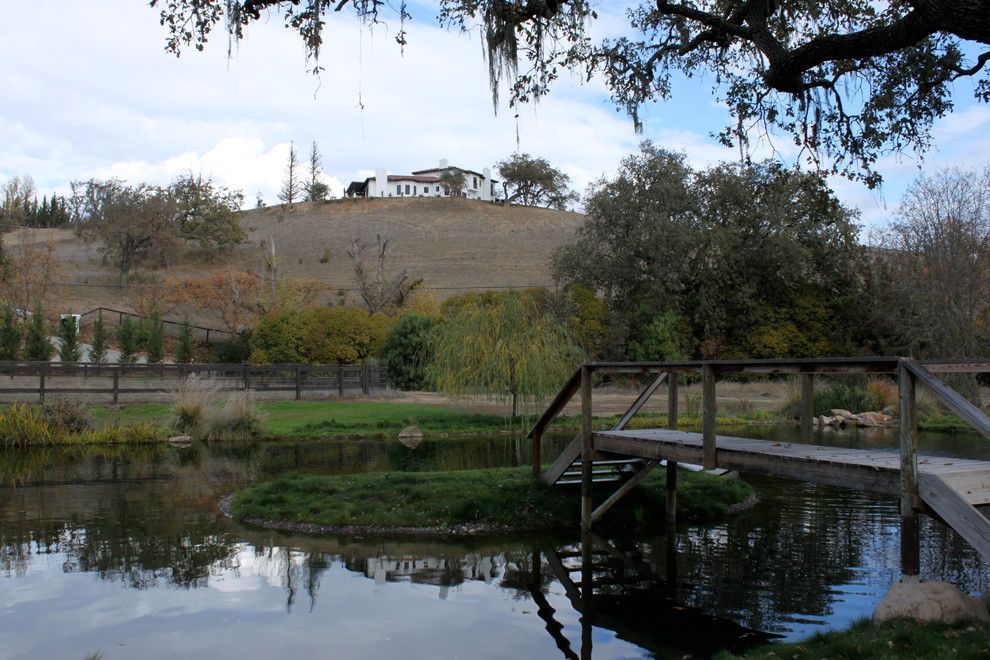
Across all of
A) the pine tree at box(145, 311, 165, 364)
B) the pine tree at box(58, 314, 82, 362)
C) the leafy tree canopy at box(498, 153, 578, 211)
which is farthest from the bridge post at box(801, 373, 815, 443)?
the leafy tree canopy at box(498, 153, 578, 211)

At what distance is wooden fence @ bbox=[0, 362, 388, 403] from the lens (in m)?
26.9

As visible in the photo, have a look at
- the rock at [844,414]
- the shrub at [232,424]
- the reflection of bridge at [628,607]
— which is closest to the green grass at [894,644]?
the reflection of bridge at [628,607]

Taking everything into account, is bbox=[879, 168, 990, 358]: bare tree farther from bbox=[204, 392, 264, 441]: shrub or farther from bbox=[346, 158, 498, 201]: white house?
bbox=[346, 158, 498, 201]: white house

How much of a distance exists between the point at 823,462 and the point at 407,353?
2898cm

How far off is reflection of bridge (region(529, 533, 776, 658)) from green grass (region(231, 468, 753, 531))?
1288 mm

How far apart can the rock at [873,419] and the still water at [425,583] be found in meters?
14.1

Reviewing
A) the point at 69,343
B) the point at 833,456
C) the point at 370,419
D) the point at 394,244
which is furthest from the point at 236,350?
the point at 833,456

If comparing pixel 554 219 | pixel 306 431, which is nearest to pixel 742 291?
pixel 306 431

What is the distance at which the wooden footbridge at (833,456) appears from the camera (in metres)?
6.30

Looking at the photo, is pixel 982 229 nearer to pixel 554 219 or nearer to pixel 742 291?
pixel 742 291

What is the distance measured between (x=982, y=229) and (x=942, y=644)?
111 ft

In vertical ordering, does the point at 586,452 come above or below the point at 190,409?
above

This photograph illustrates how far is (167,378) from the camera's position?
1185 inches

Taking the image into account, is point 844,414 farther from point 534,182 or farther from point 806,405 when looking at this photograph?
point 534,182
